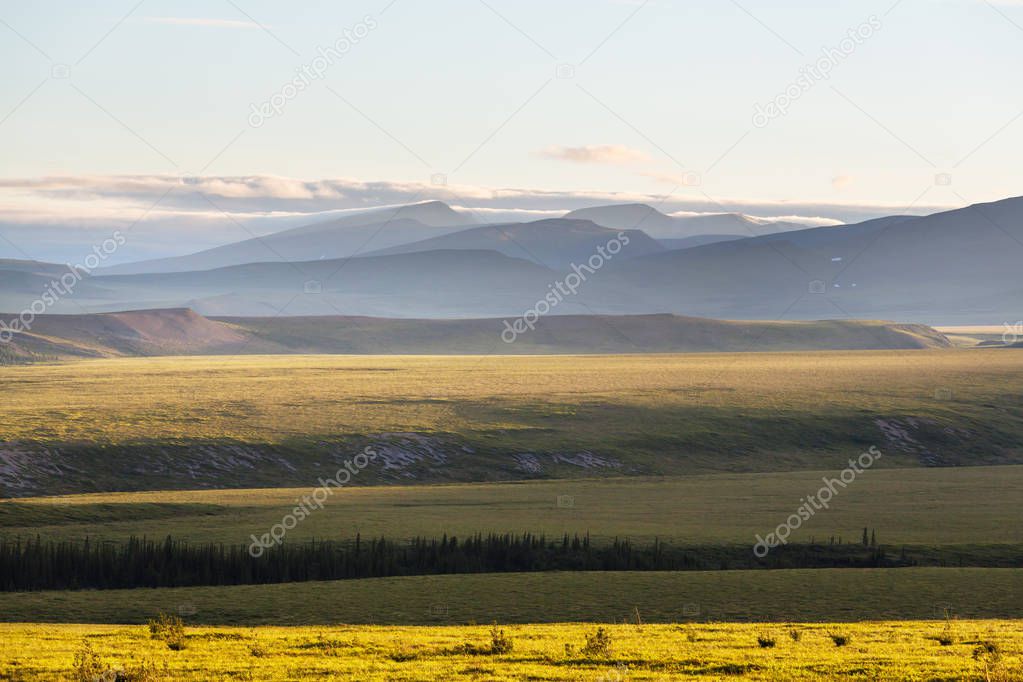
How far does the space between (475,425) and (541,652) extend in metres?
62.3

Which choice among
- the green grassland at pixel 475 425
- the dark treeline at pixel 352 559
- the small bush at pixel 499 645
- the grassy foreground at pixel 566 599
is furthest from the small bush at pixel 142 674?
the green grassland at pixel 475 425

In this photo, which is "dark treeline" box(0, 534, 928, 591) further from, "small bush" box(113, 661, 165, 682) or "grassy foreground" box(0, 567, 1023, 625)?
"small bush" box(113, 661, 165, 682)

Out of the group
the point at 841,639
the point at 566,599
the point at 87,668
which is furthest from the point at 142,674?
the point at 841,639

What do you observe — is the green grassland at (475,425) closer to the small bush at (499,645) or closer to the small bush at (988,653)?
the small bush at (499,645)

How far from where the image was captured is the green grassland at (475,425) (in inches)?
2968

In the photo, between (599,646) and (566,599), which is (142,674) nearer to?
(599,646)

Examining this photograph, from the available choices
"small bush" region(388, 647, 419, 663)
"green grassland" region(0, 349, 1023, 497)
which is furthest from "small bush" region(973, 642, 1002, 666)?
"green grassland" region(0, 349, 1023, 497)

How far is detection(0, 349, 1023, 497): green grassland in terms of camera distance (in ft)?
247

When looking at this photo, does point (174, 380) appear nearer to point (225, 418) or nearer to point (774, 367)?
point (225, 418)

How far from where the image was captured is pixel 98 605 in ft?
126

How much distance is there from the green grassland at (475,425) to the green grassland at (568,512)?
8.83 m

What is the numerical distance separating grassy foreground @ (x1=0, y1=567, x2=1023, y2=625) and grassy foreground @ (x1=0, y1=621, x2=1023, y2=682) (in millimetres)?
2366

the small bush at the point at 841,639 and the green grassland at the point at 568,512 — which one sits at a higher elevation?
the green grassland at the point at 568,512

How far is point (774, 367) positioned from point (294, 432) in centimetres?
9064
